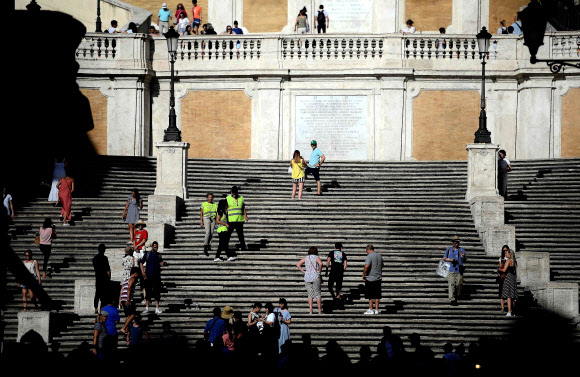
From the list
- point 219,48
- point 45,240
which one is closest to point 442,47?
point 219,48

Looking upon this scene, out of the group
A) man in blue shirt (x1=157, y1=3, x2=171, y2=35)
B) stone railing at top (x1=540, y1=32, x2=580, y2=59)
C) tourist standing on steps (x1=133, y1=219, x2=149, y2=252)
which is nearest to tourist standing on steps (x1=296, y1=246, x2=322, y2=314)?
tourist standing on steps (x1=133, y1=219, x2=149, y2=252)

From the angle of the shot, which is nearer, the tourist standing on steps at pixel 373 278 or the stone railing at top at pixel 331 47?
the tourist standing on steps at pixel 373 278

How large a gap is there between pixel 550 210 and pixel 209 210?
26.1ft

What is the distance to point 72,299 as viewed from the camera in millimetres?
22312

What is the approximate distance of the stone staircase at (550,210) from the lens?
79.2ft

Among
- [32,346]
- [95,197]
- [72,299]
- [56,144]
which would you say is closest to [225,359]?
[32,346]

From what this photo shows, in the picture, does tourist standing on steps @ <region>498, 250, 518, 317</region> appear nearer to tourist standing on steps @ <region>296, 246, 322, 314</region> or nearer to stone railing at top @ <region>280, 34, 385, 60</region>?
tourist standing on steps @ <region>296, 246, 322, 314</region>

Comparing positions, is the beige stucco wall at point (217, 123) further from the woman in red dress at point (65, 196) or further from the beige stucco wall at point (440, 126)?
the woman in red dress at point (65, 196)

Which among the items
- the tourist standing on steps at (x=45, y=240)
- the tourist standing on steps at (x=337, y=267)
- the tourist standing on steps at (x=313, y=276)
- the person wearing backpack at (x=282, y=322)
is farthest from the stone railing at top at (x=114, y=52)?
the person wearing backpack at (x=282, y=322)

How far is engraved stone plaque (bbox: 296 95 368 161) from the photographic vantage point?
3366 cm

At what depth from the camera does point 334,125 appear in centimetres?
3388

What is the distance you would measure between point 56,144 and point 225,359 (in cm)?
724

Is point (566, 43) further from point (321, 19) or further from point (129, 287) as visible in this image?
point (129, 287)

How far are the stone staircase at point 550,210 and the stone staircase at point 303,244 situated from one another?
0.88 metres
